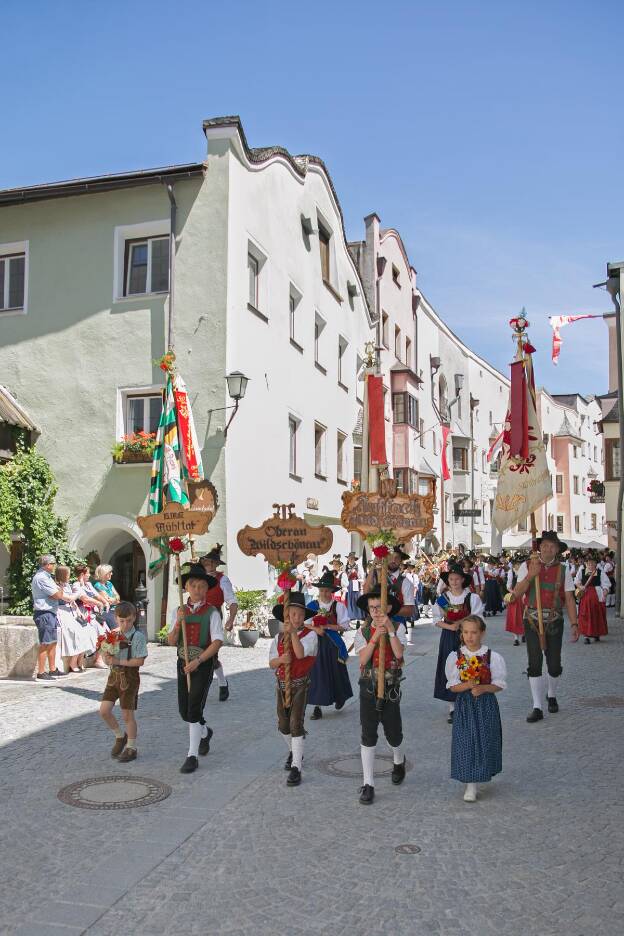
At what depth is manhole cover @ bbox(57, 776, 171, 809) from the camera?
6184mm

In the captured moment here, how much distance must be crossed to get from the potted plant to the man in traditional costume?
10.0 m

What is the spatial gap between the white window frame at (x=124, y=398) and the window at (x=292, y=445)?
5.06 metres

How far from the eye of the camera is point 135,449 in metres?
17.6

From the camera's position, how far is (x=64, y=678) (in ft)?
39.4

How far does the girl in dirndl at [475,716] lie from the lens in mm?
6176

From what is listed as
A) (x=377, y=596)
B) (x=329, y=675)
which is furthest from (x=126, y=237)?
(x=377, y=596)

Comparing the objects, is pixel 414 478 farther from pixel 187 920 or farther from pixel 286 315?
pixel 187 920

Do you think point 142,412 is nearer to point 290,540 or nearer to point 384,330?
point 290,540

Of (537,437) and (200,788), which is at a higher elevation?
(537,437)

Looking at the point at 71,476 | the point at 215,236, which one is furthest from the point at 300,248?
the point at 71,476

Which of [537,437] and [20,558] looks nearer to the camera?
[537,437]

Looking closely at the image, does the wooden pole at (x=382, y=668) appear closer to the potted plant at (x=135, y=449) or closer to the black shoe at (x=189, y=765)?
the black shoe at (x=189, y=765)

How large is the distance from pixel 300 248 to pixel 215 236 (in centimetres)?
592

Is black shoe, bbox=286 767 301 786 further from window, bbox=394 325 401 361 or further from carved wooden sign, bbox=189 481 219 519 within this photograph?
window, bbox=394 325 401 361
